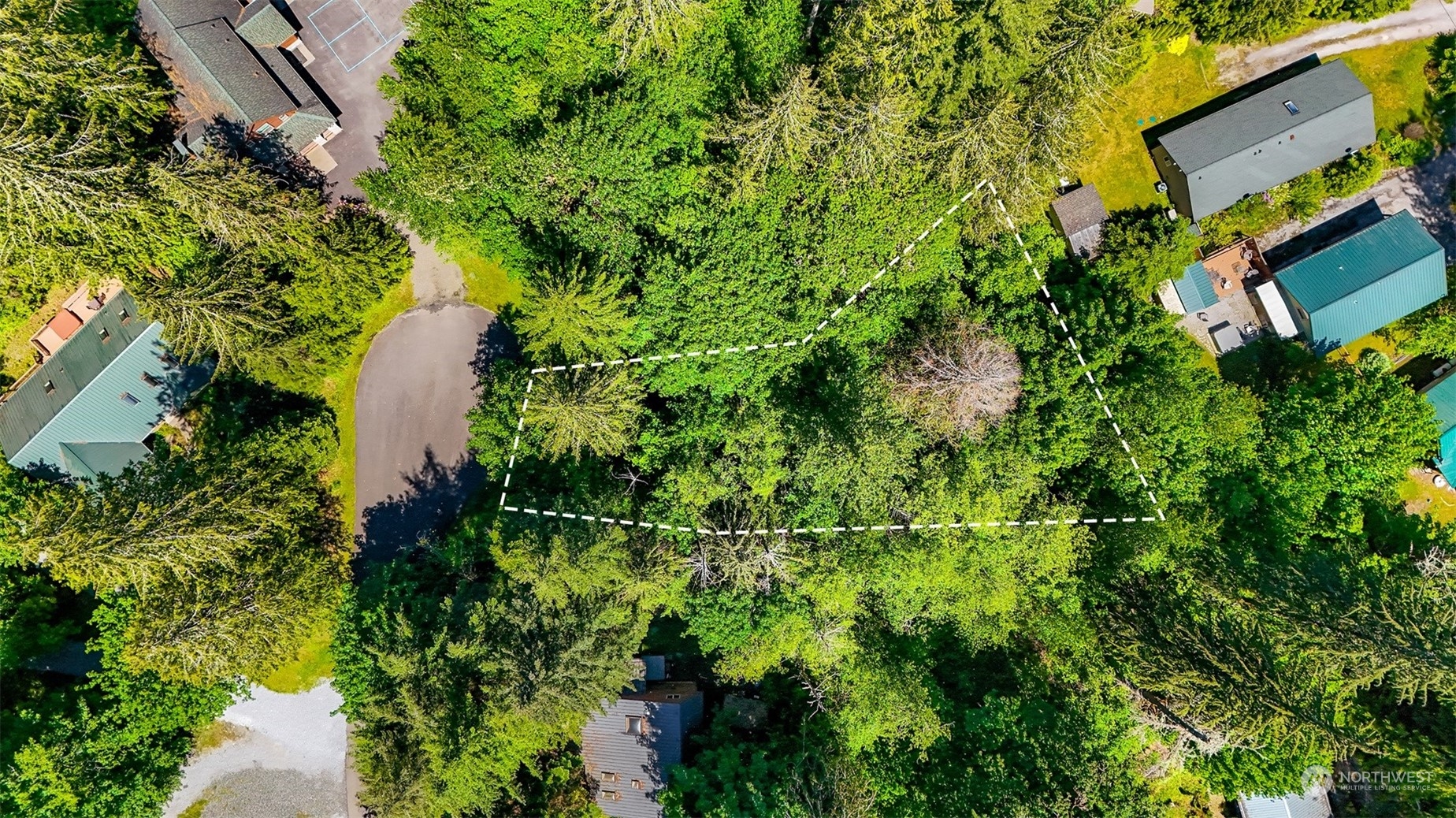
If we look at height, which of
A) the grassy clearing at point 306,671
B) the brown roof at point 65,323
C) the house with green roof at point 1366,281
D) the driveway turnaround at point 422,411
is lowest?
the house with green roof at point 1366,281

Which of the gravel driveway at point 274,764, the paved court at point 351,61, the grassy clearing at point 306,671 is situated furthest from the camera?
the gravel driveway at point 274,764

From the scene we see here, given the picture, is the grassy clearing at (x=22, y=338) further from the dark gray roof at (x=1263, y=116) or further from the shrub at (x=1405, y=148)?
the shrub at (x=1405, y=148)

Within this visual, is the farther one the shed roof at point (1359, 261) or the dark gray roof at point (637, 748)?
the dark gray roof at point (637, 748)

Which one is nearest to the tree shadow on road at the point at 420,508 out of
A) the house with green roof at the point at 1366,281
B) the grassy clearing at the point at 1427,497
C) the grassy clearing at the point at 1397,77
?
the house with green roof at the point at 1366,281

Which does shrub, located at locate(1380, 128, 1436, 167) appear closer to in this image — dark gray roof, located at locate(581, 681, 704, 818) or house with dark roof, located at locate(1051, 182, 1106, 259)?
house with dark roof, located at locate(1051, 182, 1106, 259)

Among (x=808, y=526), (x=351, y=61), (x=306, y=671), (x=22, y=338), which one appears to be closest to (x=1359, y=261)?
(x=808, y=526)
